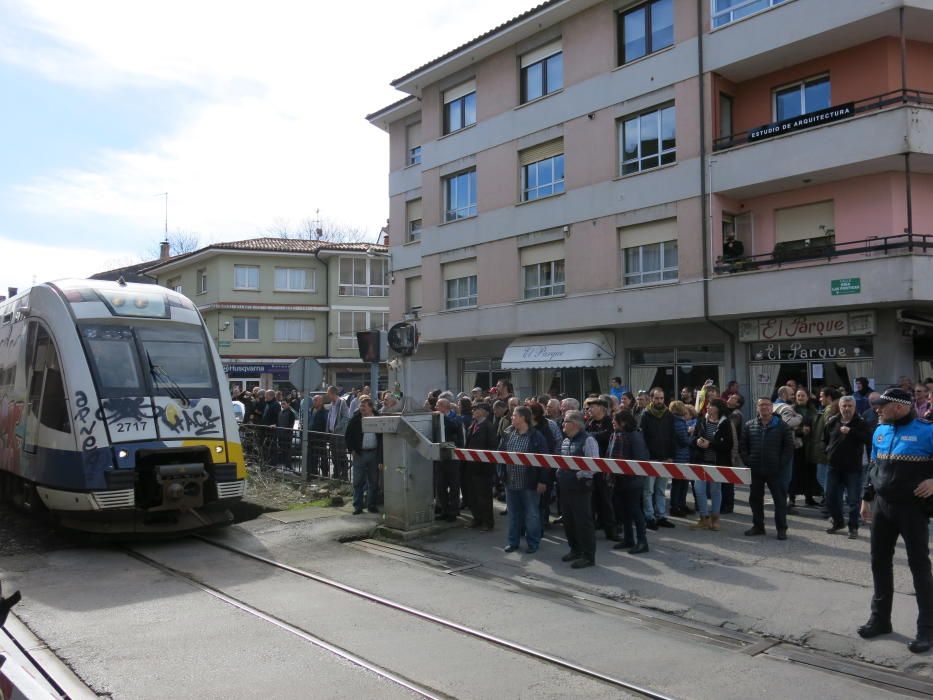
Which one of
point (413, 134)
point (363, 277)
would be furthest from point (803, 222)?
point (363, 277)

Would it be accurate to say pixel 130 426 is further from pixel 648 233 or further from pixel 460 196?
pixel 460 196

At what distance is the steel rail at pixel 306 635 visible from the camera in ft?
16.2

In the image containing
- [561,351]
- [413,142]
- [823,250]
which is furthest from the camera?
[413,142]

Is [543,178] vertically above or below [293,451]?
above

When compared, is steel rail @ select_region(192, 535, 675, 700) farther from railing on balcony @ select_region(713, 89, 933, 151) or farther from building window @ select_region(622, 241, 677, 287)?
railing on balcony @ select_region(713, 89, 933, 151)

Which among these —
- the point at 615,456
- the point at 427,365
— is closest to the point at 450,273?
the point at 427,365

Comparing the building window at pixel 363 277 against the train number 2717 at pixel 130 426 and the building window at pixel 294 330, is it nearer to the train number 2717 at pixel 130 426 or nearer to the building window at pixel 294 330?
A: the building window at pixel 294 330

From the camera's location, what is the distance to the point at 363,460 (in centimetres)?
1158

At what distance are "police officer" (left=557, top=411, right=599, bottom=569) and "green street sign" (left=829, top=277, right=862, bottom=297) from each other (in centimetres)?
1068

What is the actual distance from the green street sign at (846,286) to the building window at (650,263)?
Result: 4.32m

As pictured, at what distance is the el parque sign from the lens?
666 inches

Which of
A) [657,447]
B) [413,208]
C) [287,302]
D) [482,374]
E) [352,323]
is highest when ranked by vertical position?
[413,208]

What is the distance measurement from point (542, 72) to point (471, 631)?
2093 centimetres

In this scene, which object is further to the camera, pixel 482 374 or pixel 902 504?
pixel 482 374
